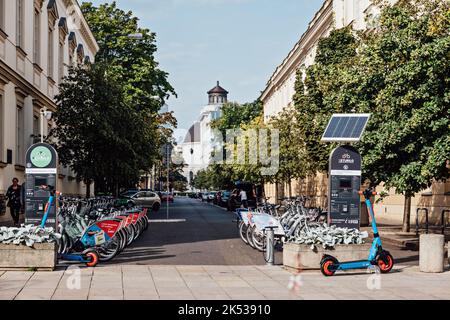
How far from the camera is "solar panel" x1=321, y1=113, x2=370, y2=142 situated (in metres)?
14.7

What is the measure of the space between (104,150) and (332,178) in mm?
16691

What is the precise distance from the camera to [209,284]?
11.1 m

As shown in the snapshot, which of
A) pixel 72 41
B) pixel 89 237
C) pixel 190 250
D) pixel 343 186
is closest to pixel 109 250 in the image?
pixel 89 237

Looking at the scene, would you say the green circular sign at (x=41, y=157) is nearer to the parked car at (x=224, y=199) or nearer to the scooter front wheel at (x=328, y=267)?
the scooter front wheel at (x=328, y=267)

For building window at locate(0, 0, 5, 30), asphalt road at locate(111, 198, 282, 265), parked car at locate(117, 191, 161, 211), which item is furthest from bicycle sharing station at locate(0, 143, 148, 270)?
parked car at locate(117, 191, 161, 211)

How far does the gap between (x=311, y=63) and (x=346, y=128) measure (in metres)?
38.6

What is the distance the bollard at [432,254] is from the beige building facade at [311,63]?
10.3 meters

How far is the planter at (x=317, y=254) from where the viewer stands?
42.0 feet

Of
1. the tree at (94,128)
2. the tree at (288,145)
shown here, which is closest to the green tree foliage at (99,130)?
the tree at (94,128)

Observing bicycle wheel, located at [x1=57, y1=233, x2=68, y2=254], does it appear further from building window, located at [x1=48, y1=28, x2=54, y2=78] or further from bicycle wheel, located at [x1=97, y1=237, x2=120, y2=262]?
building window, located at [x1=48, y1=28, x2=54, y2=78]

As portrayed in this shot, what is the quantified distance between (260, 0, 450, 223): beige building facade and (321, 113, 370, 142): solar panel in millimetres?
7626

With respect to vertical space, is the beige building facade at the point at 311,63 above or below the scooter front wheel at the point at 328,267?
above

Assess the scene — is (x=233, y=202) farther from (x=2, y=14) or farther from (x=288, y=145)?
(x=2, y=14)

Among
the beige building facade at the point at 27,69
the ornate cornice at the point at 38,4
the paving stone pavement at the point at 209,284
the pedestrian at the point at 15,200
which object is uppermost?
the ornate cornice at the point at 38,4
